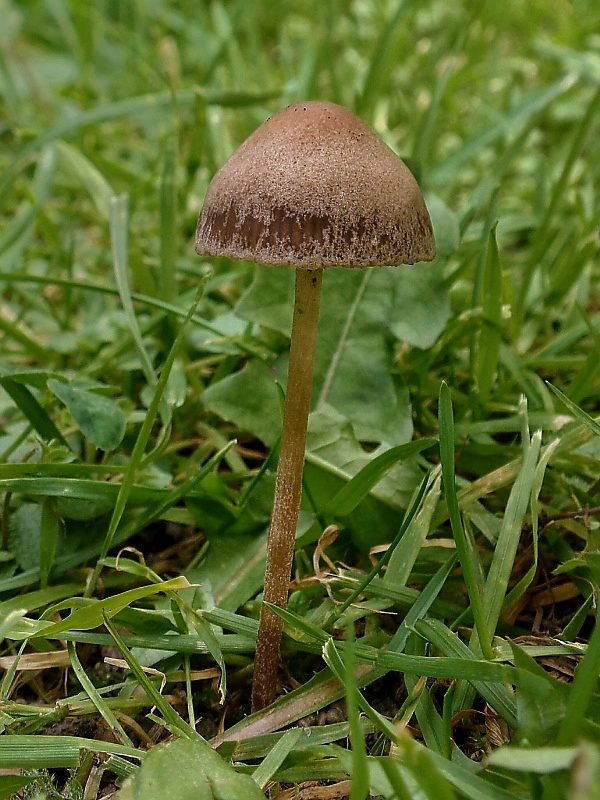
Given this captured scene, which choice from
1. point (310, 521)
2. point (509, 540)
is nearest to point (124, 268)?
point (310, 521)

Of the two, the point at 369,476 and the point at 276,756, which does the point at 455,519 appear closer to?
the point at 369,476

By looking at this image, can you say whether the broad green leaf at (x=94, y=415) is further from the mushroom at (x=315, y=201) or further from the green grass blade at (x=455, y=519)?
the green grass blade at (x=455, y=519)

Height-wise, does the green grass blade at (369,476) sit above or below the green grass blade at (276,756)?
above

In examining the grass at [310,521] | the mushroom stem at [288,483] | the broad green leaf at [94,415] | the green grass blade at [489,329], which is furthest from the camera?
the green grass blade at [489,329]

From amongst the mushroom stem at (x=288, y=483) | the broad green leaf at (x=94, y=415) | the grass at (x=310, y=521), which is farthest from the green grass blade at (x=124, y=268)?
the mushroom stem at (x=288, y=483)

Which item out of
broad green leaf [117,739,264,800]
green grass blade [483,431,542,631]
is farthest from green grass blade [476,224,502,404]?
broad green leaf [117,739,264,800]

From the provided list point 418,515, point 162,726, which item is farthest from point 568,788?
point 162,726

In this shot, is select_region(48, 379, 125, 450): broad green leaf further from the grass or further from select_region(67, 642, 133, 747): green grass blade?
select_region(67, 642, 133, 747): green grass blade
